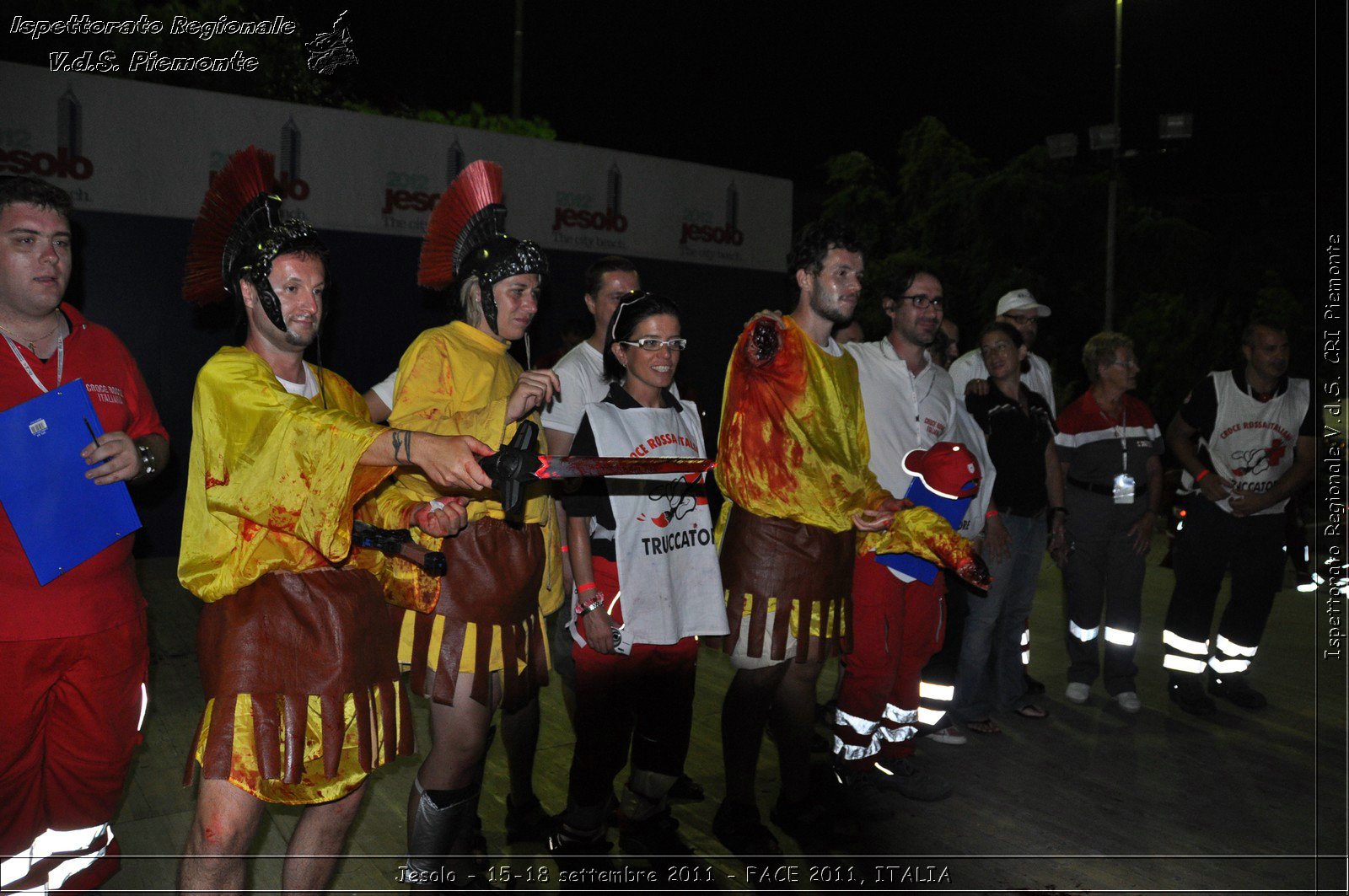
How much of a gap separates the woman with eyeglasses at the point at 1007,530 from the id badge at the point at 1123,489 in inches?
16.5

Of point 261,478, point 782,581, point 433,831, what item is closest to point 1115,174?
point 782,581

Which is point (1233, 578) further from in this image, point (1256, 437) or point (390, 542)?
point (390, 542)

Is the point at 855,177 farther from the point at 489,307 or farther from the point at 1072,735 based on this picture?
the point at 489,307

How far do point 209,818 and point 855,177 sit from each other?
22.3m

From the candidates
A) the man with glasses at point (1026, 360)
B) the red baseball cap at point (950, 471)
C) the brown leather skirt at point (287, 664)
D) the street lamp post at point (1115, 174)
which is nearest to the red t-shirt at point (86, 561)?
the brown leather skirt at point (287, 664)

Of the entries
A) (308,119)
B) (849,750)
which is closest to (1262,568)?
(849,750)

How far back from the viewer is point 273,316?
221cm

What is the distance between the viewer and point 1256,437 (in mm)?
5117

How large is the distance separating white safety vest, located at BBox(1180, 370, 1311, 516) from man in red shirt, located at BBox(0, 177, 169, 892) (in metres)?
5.21

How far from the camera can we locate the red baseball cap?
3.52 m

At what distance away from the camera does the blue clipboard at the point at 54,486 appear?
2.42 m

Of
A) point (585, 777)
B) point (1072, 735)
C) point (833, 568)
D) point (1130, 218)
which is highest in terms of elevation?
point (1130, 218)

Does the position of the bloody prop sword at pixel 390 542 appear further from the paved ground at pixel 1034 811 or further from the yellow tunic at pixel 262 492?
the paved ground at pixel 1034 811

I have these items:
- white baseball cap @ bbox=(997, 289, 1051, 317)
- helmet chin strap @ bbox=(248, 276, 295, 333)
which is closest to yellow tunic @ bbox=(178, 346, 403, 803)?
helmet chin strap @ bbox=(248, 276, 295, 333)
